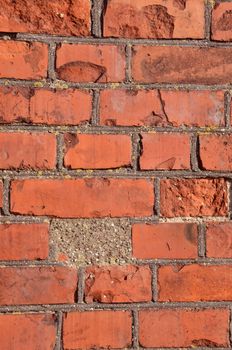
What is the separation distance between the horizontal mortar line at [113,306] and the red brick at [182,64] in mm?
474

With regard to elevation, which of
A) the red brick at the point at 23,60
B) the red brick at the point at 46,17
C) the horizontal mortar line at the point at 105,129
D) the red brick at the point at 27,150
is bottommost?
the red brick at the point at 27,150

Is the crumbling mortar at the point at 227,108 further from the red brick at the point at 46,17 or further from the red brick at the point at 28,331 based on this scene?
the red brick at the point at 28,331

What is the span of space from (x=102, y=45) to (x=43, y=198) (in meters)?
0.35

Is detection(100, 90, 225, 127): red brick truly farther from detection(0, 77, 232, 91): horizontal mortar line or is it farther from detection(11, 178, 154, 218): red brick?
detection(11, 178, 154, 218): red brick

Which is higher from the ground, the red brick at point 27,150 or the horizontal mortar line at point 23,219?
the red brick at point 27,150

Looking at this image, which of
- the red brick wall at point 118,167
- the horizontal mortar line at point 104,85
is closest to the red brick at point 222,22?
the red brick wall at point 118,167

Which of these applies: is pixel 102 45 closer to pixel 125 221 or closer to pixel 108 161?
pixel 108 161

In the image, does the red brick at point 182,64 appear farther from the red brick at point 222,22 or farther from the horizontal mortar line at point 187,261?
the horizontal mortar line at point 187,261

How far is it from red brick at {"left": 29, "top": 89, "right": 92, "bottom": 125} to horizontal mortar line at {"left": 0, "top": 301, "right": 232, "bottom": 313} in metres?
0.38

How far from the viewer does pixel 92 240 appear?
3.51ft

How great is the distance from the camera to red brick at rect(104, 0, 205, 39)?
109 centimetres

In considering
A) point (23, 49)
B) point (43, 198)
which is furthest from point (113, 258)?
point (23, 49)

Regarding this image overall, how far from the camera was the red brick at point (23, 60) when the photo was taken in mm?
1068

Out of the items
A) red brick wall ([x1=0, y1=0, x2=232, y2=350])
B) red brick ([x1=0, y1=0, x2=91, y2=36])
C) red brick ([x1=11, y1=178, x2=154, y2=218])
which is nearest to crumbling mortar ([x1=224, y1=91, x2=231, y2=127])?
red brick wall ([x1=0, y1=0, x2=232, y2=350])
